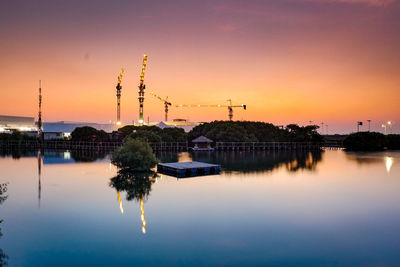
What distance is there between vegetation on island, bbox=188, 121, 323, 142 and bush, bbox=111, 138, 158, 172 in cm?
4681

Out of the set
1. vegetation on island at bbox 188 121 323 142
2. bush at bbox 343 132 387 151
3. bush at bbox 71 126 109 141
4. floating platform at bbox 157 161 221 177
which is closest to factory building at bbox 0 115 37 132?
bush at bbox 71 126 109 141

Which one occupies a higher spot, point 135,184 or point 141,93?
point 141,93

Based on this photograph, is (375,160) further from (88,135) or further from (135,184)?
(88,135)

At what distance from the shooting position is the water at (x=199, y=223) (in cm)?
1282

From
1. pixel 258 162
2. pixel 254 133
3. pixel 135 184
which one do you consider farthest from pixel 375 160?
pixel 135 184

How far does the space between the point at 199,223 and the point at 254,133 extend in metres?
73.2

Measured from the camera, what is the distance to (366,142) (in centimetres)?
8644

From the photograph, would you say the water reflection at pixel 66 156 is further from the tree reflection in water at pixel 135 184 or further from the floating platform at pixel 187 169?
the floating platform at pixel 187 169

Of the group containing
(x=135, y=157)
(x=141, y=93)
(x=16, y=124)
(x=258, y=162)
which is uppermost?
(x=141, y=93)

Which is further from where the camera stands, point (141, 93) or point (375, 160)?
point (141, 93)

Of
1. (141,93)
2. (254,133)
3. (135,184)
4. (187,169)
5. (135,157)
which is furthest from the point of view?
(141,93)

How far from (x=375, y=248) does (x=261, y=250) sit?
481 cm

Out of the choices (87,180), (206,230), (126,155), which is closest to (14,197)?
(87,180)

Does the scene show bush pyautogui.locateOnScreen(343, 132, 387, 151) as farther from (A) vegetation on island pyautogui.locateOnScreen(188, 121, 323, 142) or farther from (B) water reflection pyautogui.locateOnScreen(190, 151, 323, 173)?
(B) water reflection pyautogui.locateOnScreen(190, 151, 323, 173)
